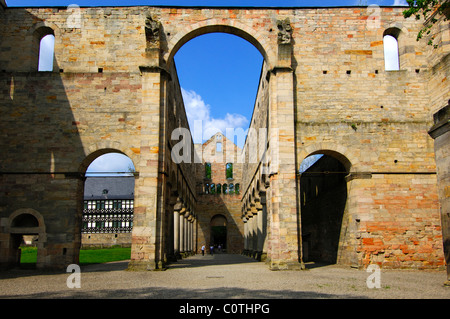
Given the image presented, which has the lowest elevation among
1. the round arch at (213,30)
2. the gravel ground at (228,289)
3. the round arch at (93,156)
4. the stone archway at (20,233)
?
the gravel ground at (228,289)

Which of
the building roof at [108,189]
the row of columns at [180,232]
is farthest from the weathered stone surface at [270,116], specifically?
the building roof at [108,189]

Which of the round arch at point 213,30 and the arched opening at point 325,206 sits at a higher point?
the round arch at point 213,30

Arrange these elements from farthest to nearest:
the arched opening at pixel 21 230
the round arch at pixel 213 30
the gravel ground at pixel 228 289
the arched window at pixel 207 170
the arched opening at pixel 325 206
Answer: the arched window at pixel 207 170
the arched opening at pixel 325 206
the round arch at pixel 213 30
the arched opening at pixel 21 230
the gravel ground at pixel 228 289

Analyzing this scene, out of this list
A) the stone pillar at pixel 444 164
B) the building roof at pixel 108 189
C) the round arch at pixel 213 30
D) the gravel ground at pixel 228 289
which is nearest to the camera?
the gravel ground at pixel 228 289

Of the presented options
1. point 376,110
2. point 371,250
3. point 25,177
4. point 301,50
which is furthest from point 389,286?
point 25,177

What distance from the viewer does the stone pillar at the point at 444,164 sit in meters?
8.76

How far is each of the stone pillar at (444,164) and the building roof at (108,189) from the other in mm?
47397

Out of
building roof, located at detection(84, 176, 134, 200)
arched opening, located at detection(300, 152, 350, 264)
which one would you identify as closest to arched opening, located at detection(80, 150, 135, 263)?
building roof, located at detection(84, 176, 134, 200)

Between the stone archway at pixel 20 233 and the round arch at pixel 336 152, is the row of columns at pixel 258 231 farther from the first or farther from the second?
the stone archway at pixel 20 233

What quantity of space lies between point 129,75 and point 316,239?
13827mm

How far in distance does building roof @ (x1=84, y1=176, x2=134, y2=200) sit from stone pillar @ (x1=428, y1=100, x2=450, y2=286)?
47397mm

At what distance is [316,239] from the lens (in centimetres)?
2259

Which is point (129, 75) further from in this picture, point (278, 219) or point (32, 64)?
point (278, 219)

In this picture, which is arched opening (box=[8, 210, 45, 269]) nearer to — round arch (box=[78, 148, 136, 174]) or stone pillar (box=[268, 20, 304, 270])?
round arch (box=[78, 148, 136, 174])
